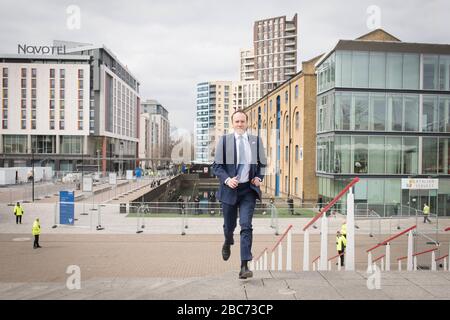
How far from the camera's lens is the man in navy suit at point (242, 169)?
502 cm

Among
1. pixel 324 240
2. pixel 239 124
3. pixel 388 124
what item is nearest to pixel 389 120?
pixel 388 124

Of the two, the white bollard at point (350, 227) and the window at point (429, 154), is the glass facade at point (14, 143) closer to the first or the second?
the window at point (429, 154)

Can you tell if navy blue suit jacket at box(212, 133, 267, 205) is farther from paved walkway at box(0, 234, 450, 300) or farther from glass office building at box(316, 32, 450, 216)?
glass office building at box(316, 32, 450, 216)

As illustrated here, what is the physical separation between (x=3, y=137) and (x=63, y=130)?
32.2 feet

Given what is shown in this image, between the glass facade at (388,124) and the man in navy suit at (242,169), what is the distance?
25453 mm

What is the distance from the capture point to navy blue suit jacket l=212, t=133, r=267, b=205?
4996 mm

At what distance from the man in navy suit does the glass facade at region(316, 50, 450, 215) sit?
83.5 feet

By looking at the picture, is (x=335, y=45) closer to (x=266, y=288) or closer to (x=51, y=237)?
(x=51, y=237)

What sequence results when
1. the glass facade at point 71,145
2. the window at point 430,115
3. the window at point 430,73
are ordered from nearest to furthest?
the window at point 430,73 → the window at point 430,115 → the glass facade at point 71,145

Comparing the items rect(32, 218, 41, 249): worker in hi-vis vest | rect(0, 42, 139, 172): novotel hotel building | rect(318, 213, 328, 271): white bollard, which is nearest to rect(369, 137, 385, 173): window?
rect(32, 218, 41, 249): worker in hi-vis vest

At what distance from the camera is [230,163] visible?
198 inches

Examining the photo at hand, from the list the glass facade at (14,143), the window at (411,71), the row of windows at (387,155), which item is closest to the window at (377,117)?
the row of windows at (387,155)

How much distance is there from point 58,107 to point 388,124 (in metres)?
59.3

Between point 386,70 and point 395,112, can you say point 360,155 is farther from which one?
point 386,70
